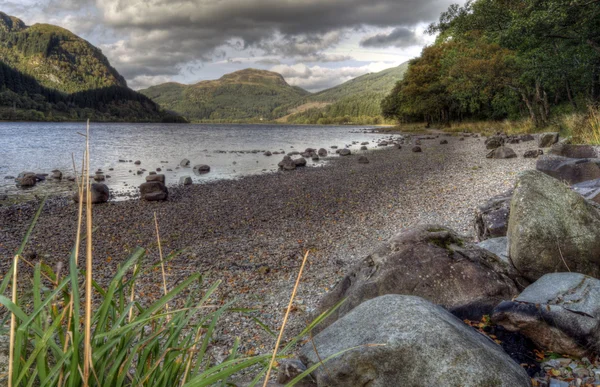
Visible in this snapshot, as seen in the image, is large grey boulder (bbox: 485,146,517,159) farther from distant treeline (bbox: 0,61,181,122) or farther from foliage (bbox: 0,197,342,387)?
distant treeline (bbox: 0,61,181,122)

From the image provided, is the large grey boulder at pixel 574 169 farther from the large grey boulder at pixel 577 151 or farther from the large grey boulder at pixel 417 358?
the large grey boulder at pixel 417 358

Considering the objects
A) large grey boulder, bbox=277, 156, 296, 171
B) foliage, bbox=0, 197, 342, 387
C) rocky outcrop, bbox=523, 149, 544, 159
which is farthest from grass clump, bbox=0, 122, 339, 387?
large grey boulder, bbox=277, 156, 296, 171

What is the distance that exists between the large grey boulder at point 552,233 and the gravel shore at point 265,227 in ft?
9.81

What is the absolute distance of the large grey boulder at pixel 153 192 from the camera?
558 inches

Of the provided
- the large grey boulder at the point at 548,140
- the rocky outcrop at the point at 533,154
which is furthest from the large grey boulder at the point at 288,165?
the large grey boulder at the point at 548,140

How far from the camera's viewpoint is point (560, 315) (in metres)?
3.51

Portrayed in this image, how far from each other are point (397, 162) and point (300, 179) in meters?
8.02

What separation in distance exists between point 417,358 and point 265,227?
781 centimetres

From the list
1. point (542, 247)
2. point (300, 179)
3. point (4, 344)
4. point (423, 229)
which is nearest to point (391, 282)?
point (423, 229)

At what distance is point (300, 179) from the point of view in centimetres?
1867

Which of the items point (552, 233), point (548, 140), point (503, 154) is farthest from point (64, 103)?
point (552, 233)

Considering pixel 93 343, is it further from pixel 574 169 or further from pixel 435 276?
pixel 574 169

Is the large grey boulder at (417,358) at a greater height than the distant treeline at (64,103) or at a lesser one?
lesser

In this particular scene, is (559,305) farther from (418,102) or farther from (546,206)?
(418,102)
